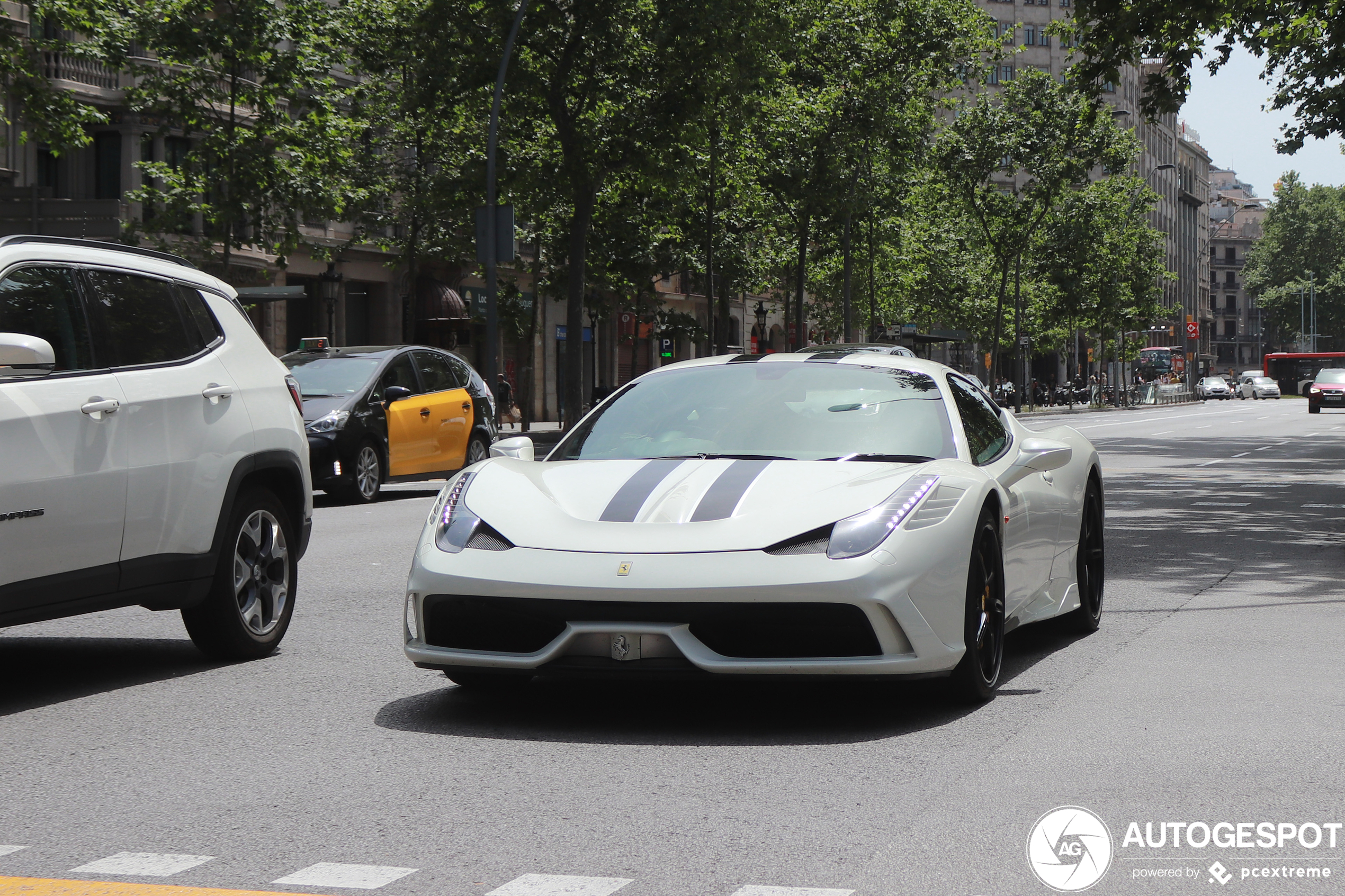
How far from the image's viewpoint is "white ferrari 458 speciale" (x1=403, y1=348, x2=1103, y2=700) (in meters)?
5.82

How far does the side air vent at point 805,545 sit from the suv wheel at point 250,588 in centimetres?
271

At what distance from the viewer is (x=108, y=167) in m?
38.1

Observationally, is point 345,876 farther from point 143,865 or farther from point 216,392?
point 216,392

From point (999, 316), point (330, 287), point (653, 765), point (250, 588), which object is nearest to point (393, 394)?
point (250, 588)

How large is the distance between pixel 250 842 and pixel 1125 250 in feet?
268

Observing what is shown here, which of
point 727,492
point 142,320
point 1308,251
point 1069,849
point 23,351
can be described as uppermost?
point 1308,251

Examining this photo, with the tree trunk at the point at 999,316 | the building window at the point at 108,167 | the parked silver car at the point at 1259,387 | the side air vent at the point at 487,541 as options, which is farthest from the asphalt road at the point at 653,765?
the parked silver car at the point at 1259,387

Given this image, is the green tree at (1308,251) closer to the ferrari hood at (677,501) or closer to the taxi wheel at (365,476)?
the taxi wheel at (365,476)

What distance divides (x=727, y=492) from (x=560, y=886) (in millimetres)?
2283

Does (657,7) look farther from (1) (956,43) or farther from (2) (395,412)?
(1) (956,43)

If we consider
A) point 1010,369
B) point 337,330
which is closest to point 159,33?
point 337,330

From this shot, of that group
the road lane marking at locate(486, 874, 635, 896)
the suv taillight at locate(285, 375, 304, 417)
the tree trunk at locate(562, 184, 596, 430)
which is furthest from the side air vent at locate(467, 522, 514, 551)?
the tree trunk at locate(562, 184, 596, 430)

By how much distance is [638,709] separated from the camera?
6.49m

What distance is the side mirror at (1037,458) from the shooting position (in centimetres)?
733
